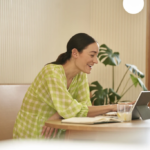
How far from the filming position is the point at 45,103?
1692 millimetres

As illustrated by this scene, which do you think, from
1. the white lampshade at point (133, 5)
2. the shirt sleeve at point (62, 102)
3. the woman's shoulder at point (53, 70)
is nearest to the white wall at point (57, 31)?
the white lampshade at point (133, 5)

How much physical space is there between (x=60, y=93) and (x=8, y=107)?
3.65 feet

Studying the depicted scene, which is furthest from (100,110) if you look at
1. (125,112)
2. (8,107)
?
(8,107)

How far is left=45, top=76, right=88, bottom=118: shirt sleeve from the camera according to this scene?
152 cm

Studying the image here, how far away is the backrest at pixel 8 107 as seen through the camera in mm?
2456

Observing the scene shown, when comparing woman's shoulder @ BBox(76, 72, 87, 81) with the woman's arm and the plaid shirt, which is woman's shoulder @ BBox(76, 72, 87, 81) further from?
the woman's arm

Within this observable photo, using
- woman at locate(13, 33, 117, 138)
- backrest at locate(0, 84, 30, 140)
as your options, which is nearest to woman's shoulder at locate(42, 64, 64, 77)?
woman at locate(13, 33, 117, 138)

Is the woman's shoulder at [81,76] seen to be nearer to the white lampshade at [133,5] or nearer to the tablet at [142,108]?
the tablet at [142,108]

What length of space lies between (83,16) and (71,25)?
246mm

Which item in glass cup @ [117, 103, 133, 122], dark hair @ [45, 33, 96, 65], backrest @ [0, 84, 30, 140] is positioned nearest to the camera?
glass cup @ [117, 103, 133, 122]

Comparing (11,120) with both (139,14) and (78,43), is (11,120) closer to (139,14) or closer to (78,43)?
(78,43)

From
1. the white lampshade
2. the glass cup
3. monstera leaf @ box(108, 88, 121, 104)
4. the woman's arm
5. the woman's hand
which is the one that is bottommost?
monstera leaf @ box(108, 88, 121, 104)

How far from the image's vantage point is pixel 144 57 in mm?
3916

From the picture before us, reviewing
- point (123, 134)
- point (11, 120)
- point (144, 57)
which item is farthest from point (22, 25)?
point (123, 134)
